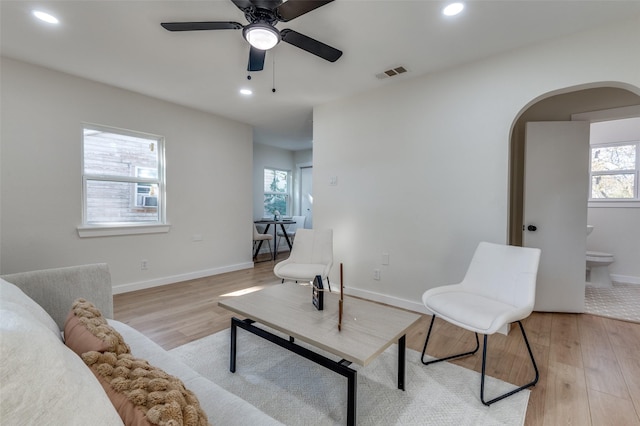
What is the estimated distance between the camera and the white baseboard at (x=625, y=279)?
387 cm

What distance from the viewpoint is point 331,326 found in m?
1.60

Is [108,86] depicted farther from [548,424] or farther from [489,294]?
[548,424]

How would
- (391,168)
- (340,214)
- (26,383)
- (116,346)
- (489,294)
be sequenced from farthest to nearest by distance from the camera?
(340,214)
(391,168)
(489,294)
(116,346)
(26,383)

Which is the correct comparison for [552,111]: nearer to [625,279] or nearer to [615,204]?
[615,204]

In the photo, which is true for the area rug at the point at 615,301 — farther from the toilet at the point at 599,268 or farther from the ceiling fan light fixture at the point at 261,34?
the ceiling fan light fixture at the point at 261,34

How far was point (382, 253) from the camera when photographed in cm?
328

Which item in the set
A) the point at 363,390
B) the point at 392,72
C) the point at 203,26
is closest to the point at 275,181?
the point at 392,72

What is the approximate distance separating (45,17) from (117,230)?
216cm

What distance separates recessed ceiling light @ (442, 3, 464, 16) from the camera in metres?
1.93

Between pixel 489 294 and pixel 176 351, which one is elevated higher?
pixel 489 294

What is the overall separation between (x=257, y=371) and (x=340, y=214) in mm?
2142

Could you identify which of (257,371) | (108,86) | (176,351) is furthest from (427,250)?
(108,86)

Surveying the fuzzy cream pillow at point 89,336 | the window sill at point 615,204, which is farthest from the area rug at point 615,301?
the fuzzy cream pillow at point 89,336

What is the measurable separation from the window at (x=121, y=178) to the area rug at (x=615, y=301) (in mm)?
5228
